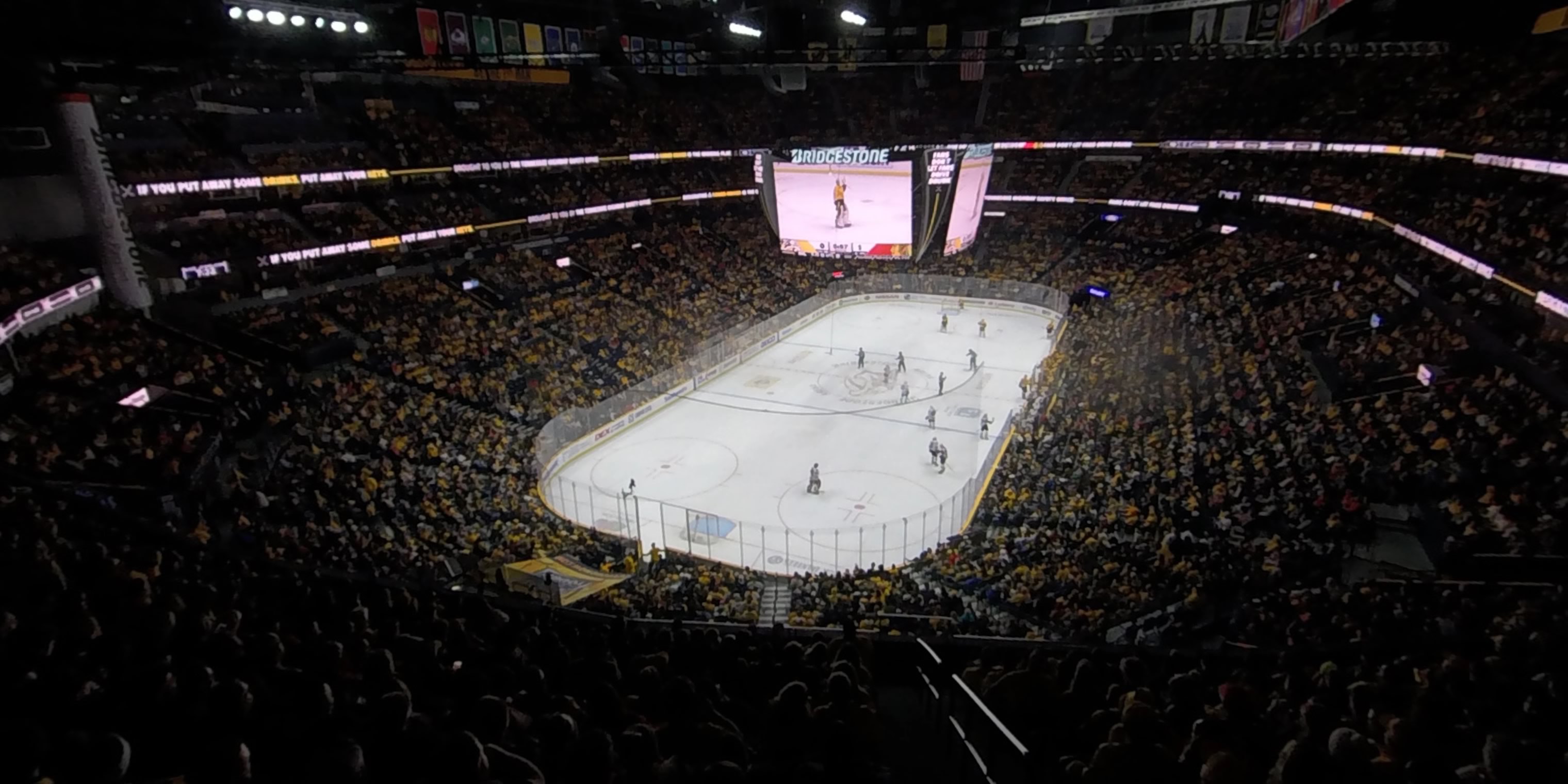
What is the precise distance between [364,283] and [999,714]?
1194 inches

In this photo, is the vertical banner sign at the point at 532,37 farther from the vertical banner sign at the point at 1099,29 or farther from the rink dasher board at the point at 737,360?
the vertical banner sign at the point at 1099,29

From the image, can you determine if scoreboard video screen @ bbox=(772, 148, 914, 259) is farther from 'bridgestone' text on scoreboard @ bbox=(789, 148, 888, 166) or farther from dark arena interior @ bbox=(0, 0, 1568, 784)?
dark arena interior @ bbox=(0, 0, 1568, 784)

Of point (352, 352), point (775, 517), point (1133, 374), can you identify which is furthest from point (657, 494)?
point (1133, 374)

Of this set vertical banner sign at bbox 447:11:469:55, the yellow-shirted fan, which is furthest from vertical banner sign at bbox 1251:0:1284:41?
vertical banner sign at bbox 447:11:469:55

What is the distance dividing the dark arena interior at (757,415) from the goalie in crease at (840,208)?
109 millimetres

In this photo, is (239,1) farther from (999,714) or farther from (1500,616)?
(1500,616)

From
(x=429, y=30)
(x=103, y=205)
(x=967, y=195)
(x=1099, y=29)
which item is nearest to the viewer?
(x=103, y=205)

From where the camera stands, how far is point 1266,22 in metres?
36.3

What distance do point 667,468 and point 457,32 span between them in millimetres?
23586

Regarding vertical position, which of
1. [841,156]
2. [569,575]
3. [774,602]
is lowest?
[774,602]

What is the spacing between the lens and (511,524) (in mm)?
17438

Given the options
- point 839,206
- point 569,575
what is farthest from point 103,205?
point 839,206

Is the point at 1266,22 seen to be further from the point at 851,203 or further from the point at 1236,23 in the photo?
the point at 851,203

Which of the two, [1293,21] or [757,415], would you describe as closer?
[1293,21]
